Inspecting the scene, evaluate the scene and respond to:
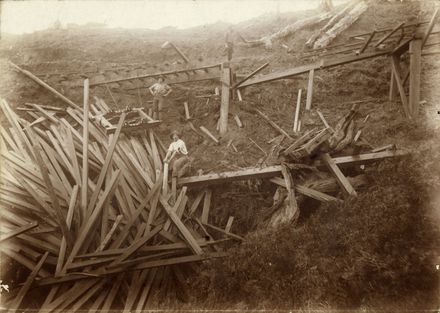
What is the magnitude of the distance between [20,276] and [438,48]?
11951 mm

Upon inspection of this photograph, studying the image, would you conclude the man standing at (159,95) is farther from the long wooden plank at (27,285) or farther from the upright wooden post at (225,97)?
the long wooden plank at (27,285)

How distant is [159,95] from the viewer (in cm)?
877

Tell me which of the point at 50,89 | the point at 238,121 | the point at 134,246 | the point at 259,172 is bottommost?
the point at 134,246

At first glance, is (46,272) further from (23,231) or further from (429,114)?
(429,114)

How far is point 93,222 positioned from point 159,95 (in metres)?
4.64

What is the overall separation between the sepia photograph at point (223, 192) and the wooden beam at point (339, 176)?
0.11 feet

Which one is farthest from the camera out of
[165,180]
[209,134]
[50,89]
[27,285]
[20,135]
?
[50,89]

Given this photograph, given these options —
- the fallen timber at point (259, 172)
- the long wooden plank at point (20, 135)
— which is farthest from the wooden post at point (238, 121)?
the long wooden plank at point (20, 135)

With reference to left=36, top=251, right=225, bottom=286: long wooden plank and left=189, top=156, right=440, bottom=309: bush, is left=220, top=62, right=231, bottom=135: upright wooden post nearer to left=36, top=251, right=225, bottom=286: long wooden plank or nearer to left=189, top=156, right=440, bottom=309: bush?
left=36, top=251, right=225, bottom=286: long wooden plank

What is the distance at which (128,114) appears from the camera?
26.4 feet

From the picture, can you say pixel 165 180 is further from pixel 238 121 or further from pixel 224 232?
pixel 238 121

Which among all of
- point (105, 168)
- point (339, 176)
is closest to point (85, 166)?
point (105, 168)

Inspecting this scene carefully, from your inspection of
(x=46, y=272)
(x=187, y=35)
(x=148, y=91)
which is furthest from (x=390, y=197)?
(x=187, y=35)

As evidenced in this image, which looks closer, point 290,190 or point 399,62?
point 290,190
